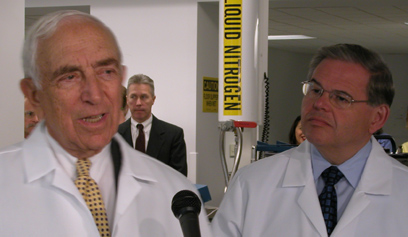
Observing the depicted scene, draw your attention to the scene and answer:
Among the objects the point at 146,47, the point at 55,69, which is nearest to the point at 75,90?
the point at 55,69

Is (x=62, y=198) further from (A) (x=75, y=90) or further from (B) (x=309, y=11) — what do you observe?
(B) (x=309, y=11)

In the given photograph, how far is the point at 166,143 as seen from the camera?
4828 millimetres

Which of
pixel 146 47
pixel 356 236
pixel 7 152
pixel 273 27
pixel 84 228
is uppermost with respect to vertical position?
pixel 273 27

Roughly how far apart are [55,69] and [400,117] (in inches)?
560

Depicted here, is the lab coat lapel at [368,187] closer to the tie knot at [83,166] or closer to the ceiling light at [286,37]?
the tie knot at [83,166]

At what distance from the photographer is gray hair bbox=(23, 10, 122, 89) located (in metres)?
1.35

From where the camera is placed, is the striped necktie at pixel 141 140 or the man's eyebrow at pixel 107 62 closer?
the man's eyebrow at pixel 107 62

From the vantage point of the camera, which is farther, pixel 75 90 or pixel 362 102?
pixel 362 102

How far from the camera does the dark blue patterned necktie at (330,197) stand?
1.99 metres

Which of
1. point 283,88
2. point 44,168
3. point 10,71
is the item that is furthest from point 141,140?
point 283,88

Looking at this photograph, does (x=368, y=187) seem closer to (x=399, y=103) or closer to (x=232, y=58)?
(x=232, y=58)

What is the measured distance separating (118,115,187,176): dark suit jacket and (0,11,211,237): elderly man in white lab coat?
3.35 m

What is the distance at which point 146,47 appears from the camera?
7172mm

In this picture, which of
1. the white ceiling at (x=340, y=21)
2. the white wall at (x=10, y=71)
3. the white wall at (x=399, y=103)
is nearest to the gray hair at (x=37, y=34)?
the white wall at (x=10, y=71)
